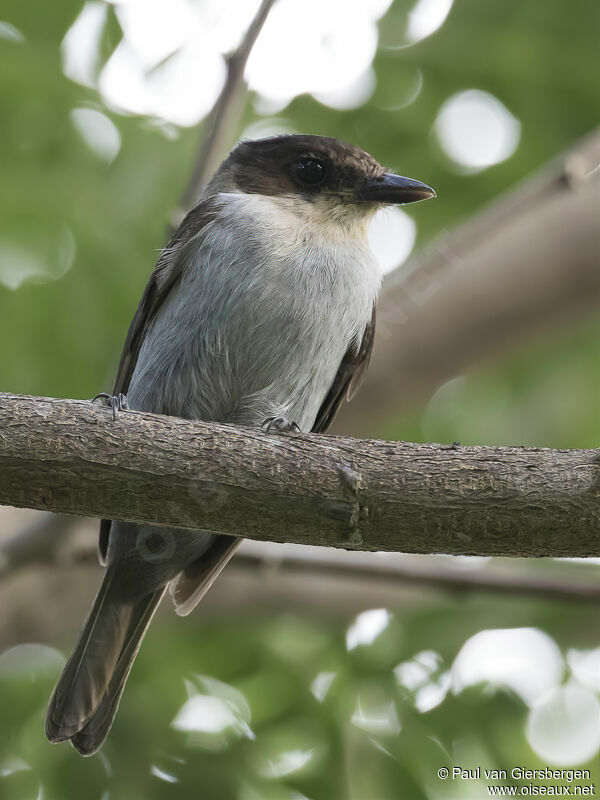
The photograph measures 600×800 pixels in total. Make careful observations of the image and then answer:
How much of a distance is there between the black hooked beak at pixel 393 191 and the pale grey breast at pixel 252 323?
1.15ft

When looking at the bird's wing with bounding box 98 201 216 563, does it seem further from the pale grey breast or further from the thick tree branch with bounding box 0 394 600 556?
the thick tree branch with bounding box 0 394 600 556

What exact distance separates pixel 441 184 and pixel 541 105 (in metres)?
0.74

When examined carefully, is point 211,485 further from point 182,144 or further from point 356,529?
point 182,144

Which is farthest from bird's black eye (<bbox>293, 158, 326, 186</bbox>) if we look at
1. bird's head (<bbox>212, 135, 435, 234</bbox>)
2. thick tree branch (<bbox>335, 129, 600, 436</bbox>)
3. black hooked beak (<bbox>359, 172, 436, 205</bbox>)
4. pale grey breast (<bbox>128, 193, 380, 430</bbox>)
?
thick tree branch (<bbox>335, 129, 600, 436</bbox>)

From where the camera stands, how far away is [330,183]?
476cm

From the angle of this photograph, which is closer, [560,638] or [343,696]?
[343,696]

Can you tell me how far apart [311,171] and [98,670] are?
2403 millimetres

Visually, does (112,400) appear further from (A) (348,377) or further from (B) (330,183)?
(B) (330,183)

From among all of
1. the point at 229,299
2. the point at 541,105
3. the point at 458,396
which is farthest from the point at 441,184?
the point at 229,299

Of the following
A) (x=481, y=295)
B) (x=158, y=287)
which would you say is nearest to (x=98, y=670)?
(x=158, y=287)

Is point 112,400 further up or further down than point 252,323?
further down

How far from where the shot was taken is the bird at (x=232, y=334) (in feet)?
14.0

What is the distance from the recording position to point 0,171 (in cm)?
561

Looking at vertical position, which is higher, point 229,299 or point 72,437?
point 229,299
